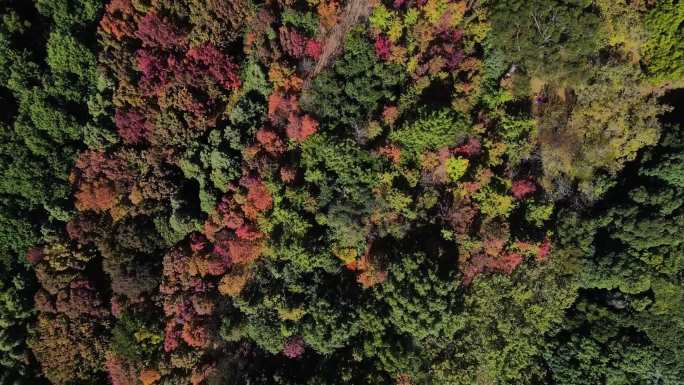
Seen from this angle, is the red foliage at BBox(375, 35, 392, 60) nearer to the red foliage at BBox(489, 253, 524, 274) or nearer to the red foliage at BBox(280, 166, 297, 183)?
the red foliage at BBox(280, 166, 297, 183)

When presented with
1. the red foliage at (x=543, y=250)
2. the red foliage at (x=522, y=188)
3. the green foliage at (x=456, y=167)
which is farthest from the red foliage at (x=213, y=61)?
the red foliage at (x=543, y=250)

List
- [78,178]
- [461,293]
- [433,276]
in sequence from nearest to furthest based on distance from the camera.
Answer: [433,276] → [461,293] → [78,178]

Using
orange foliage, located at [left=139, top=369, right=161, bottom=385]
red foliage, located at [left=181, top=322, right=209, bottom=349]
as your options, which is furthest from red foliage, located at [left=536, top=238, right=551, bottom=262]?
orange foliage, located at [left=139, top=369, right=161, bottom=385]

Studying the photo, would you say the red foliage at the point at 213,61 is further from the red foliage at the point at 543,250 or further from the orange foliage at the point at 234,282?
the red foliage at the point at 543,250

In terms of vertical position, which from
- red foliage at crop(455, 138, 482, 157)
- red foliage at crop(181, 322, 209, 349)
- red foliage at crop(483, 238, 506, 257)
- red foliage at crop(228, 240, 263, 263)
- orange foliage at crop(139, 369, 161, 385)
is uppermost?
red foliage at crop(455, 138, 482, 157)

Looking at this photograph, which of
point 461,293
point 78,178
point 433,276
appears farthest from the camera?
point 78,178

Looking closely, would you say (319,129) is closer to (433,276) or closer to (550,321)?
(433,276)

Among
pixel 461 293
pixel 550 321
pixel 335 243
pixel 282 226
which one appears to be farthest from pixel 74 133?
pixel 550 321
